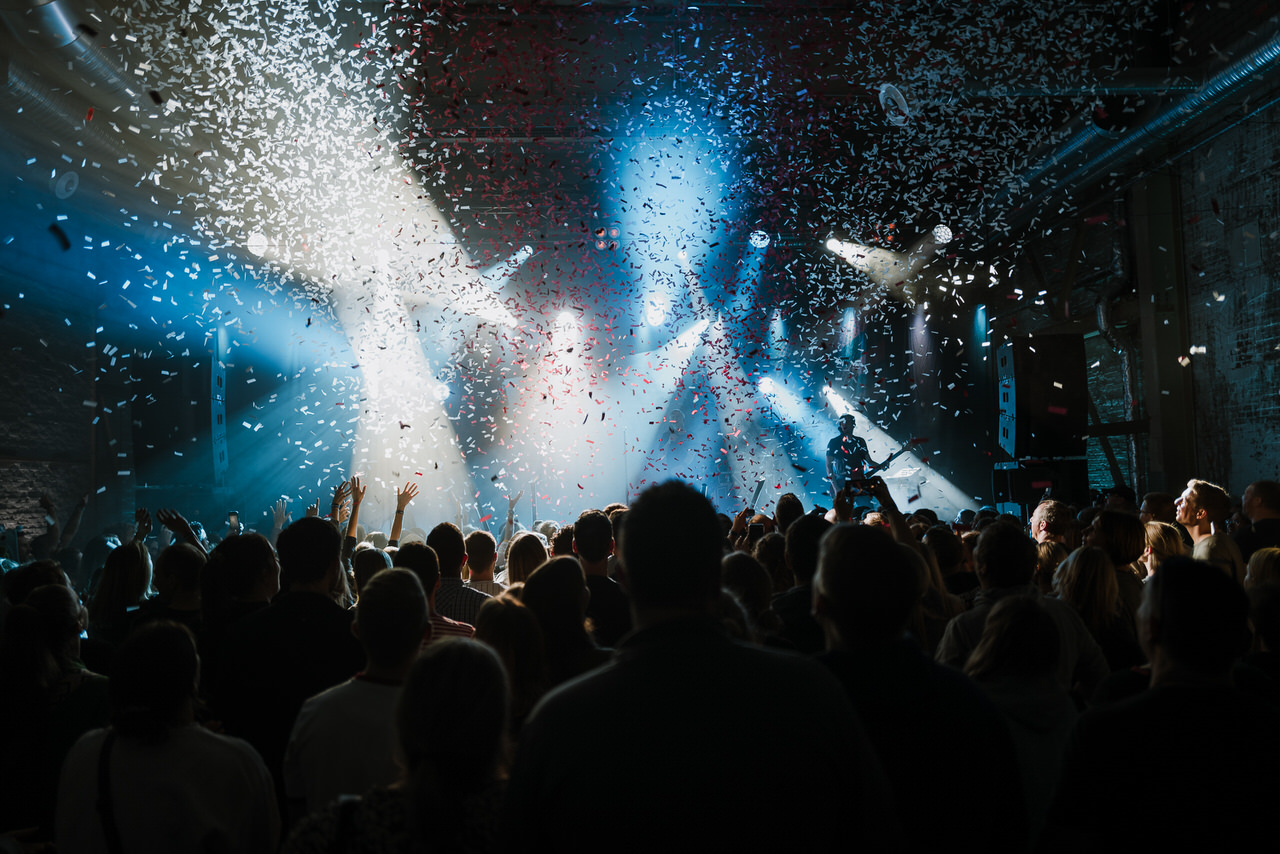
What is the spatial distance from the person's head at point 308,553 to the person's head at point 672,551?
63.7 inches

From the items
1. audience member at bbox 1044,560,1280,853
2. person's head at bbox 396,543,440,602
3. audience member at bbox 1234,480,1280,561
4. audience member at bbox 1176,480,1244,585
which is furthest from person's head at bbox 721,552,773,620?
audience member at bbox 1234,480,1280,561

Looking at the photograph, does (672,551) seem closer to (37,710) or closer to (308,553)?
(308,553)

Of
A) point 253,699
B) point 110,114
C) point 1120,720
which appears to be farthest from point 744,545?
point 110,114

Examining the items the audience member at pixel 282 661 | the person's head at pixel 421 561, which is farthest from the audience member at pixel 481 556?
the audience member at pixel 282 661

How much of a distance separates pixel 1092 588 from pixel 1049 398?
25.8ft

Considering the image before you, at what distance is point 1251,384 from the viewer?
8.98 metres

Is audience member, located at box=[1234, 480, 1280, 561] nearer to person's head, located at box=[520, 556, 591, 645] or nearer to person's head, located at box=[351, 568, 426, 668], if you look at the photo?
person's head, located at box=[520, 556, 591, 645]

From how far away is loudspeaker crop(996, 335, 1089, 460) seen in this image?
33.1 feet

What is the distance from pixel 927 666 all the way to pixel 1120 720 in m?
0.34

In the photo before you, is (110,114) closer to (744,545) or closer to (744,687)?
(744,545)

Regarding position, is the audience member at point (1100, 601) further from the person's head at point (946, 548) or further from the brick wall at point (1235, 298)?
the brick wall at point (1235, 298)

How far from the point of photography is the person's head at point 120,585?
340 cm

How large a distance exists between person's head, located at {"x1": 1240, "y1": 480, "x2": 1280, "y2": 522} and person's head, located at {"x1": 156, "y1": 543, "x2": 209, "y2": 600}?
5204 mm

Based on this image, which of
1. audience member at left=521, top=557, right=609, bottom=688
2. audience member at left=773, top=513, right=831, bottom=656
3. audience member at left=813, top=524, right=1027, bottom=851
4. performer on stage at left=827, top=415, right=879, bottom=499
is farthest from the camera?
performer on stage at left=827, top=415, right=879, bottom=499
